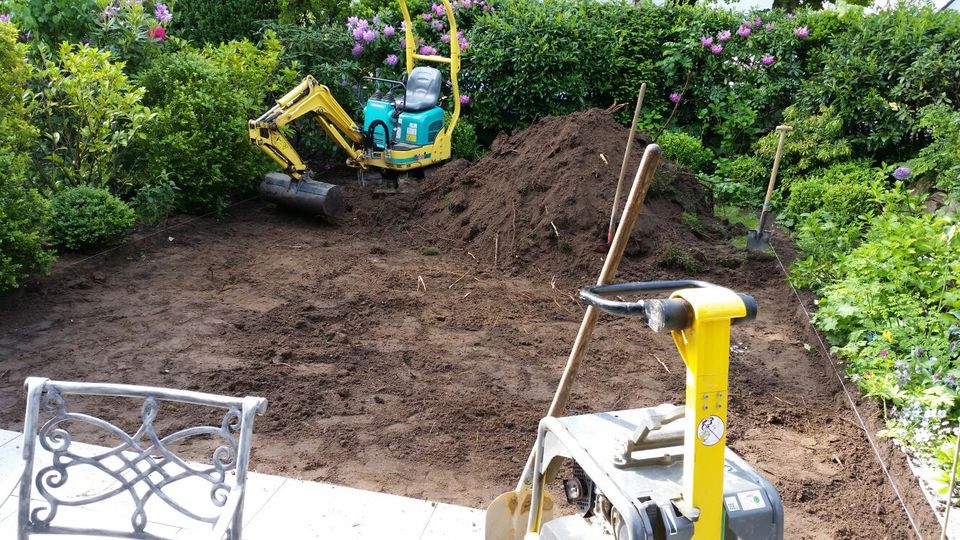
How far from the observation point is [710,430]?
235 centimetres

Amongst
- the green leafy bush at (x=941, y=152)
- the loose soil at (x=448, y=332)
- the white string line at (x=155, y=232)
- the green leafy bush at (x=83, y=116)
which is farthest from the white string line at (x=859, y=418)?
the green leafy bush at (x=83, y=116)

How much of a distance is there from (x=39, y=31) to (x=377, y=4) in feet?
15.0

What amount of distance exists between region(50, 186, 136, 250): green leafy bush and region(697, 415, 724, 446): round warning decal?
6513 mm

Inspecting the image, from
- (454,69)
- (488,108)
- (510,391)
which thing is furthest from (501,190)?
(510,391)

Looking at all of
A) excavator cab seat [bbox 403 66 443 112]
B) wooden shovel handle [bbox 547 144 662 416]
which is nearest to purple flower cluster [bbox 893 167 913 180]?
excavator cab seat [bbox 403 66 443 112]

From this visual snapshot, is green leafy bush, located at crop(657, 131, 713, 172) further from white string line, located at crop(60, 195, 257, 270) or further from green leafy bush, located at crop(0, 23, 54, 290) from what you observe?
green leafy bush, located at crop(0, 23, 54, 290)

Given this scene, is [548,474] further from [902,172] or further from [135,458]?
[902,172]

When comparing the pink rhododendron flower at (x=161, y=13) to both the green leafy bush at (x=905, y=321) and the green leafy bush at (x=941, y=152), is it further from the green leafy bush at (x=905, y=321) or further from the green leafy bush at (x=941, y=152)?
the green leafy bush at (x=941, y=152)

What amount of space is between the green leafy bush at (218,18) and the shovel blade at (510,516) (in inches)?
391

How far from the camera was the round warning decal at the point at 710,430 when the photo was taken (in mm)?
2342

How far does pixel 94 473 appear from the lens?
4.34 metres

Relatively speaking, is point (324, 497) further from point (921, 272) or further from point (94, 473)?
point (921, 272)

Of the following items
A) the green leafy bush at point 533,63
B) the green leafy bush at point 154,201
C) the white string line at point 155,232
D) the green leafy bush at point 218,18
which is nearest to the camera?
the white string line at point 155,232

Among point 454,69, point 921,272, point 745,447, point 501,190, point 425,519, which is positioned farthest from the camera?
point 454,69
